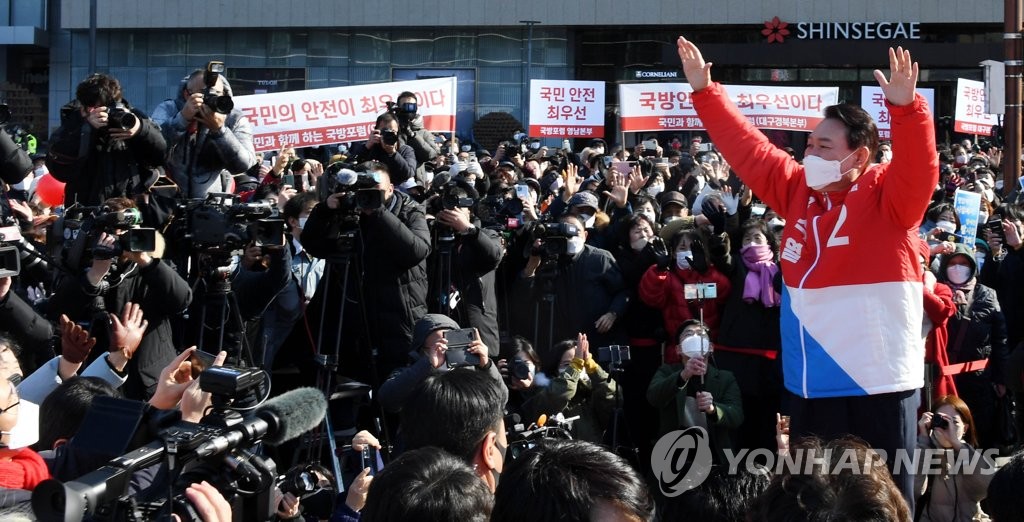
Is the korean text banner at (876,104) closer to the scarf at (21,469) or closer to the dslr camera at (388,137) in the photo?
the dslr camera at (388,137)

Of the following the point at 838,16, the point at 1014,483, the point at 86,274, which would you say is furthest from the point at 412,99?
the point at 838,16

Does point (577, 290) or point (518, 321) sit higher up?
point (577, 290)

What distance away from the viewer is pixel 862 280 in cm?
371

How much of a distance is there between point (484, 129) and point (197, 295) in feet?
87.9

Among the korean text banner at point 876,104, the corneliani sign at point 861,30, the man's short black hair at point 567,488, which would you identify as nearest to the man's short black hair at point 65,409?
the man's short black hair at point 567,488

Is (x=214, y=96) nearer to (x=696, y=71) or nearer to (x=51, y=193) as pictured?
(x=696, y=71)

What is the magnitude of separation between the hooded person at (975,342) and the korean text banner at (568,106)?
10042 millimetres

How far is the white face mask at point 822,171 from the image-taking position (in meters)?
3.81

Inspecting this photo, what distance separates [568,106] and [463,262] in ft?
35.8

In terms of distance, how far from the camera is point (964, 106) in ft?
50.8

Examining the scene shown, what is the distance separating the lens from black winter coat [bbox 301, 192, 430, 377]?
5.69 meters

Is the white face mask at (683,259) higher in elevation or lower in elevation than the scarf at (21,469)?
higher

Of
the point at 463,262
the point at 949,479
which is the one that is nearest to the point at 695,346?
the point at 463,262

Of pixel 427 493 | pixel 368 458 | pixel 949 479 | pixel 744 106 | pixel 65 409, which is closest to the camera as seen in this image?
pixel 427 493
